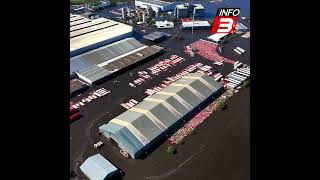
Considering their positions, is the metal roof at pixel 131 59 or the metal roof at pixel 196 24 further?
the metal roof at pixel 196 24

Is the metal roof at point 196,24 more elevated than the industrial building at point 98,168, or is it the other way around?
the metal roof at point 196,24

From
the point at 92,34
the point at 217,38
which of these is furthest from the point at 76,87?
the point at 217,38

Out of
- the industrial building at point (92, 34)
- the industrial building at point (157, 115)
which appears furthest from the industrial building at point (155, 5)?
the industrial building at point (157, 115)

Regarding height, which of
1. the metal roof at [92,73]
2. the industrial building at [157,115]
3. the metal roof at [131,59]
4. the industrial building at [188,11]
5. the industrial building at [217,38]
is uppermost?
the industrial building at [188,11]

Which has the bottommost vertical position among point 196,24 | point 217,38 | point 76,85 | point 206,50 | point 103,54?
point 76,85

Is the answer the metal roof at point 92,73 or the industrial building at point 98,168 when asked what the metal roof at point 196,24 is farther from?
the industrial building at point 98,168

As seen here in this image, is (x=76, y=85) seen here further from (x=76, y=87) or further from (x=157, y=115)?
(x=157, y=115)
